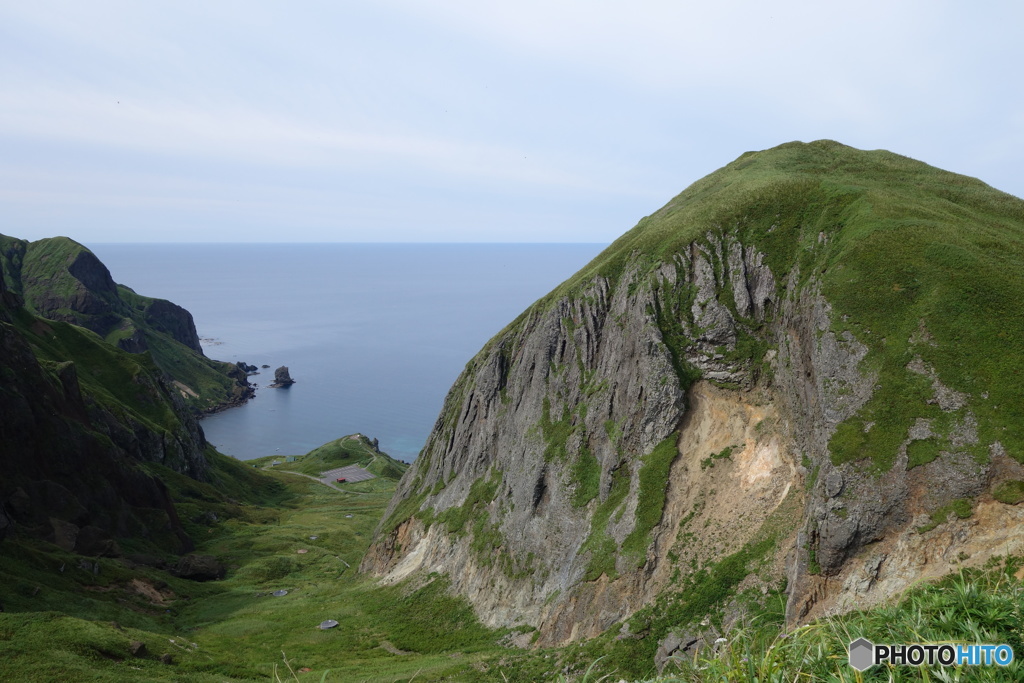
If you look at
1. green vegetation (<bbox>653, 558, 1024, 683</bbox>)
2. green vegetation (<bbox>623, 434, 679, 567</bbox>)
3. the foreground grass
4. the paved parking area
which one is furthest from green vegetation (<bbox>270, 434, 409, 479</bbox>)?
green vegetation (<bbox>653, 558, 1024, 683</bbox>)

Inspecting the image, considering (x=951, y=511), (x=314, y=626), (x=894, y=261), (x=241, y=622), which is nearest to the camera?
(x=951, y=511)

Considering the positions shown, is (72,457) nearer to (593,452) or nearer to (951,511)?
(593,452)

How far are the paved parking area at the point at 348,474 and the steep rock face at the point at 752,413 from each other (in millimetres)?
81393

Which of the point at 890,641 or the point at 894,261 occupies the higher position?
the point at 894,261

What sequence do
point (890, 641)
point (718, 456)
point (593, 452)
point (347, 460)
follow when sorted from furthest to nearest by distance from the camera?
point (347, 460) → point (593, 452) → point (718, 456) → point (890, 641)

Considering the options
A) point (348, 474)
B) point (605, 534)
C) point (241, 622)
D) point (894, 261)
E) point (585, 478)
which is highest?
point (894, 261)

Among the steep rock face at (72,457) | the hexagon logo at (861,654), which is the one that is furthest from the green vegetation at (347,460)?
the hexagon logo at (861,654)

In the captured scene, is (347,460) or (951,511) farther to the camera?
(347,460)

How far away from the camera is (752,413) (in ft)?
163

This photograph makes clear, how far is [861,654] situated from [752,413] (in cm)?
4055

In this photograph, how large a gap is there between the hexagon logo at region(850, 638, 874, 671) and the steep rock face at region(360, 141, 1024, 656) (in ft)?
87.3

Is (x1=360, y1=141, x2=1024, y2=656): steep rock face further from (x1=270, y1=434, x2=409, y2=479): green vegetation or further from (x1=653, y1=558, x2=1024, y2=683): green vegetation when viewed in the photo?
(x1=270, y1=434, x2=409, y2=479): green vegetation

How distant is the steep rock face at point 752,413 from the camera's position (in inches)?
1396

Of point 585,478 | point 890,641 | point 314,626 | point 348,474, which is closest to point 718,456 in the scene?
point 585,478
